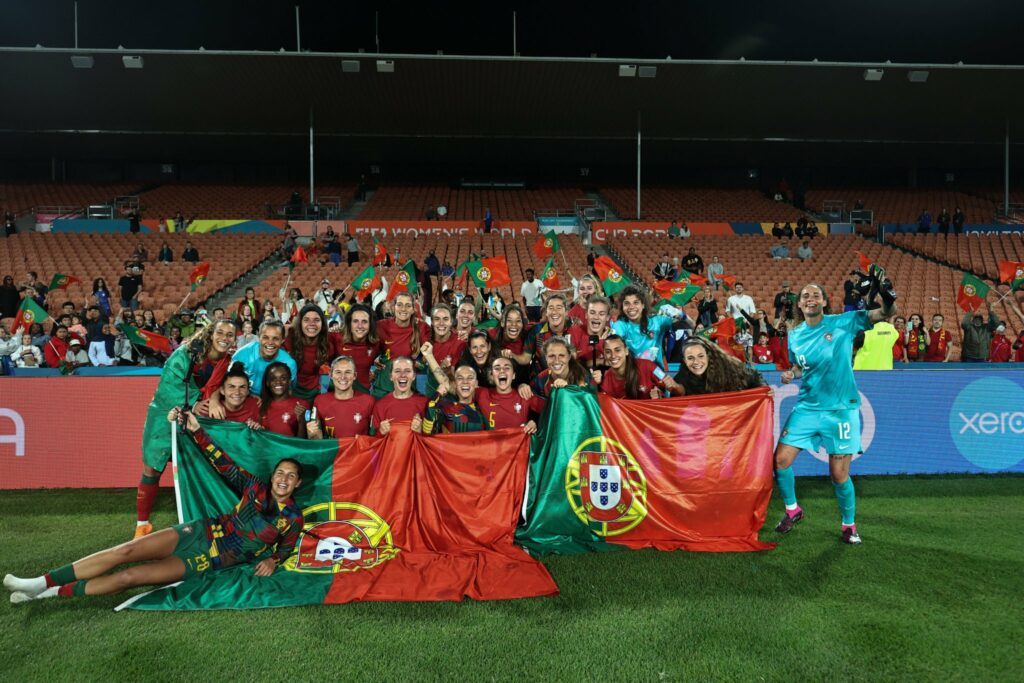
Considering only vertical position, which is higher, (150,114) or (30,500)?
(150,114)

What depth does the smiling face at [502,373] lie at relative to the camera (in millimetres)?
5316

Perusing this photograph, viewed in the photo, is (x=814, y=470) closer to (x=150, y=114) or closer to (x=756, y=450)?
(x=756, y=450)

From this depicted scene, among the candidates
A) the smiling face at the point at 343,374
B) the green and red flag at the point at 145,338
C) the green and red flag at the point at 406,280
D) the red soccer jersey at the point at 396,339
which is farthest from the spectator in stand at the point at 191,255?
the smiling face at the point at 343,374

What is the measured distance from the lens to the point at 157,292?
16.5m

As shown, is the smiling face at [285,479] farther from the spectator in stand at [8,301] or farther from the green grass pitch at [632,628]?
the spectator in stand at [8,301]

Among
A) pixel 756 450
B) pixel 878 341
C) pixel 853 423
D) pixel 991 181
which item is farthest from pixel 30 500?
pixel 991 181

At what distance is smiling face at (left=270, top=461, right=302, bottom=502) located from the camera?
15.0 ft

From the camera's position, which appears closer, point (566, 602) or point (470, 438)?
point (566, 602)

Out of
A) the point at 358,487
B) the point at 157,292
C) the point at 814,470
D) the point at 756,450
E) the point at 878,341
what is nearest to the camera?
the point at 358,487

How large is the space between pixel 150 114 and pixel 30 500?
24.4 meters

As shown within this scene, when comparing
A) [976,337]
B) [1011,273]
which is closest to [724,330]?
[1011,273]

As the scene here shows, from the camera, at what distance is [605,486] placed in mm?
5348

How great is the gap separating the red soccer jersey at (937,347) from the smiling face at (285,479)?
39.2 ft

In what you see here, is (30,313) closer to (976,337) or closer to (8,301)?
(8,301)
